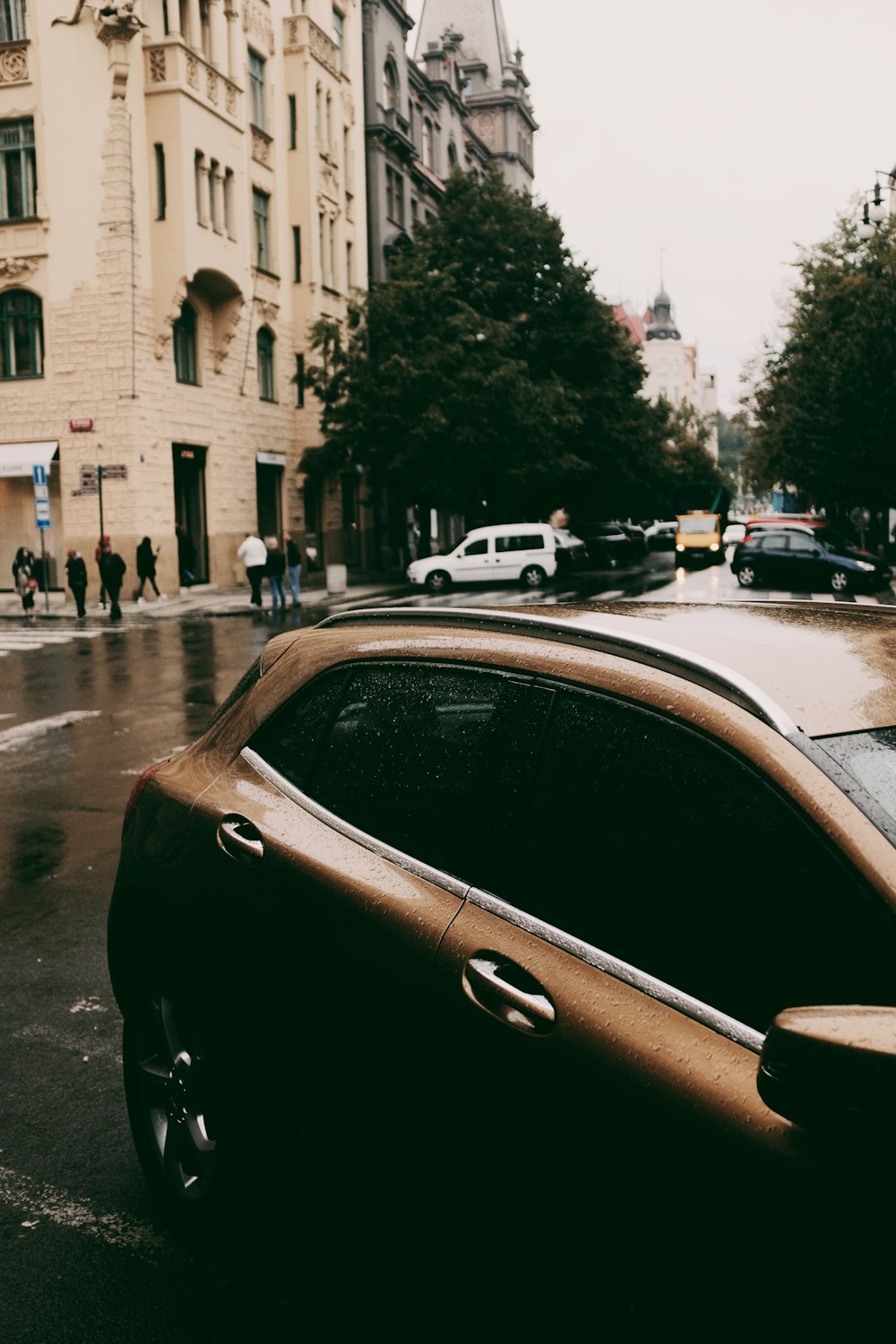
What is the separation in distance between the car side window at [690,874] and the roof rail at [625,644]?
0.10 meters

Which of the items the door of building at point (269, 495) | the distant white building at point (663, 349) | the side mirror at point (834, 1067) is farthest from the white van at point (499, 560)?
the distant white building at point (663, 349)

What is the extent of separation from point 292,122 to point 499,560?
16.5m

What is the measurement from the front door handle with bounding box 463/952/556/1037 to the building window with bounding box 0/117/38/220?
3327 cm

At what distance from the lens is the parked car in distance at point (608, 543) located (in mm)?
47906

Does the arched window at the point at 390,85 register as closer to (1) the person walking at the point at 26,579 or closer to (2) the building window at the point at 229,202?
(2) the building window at the point at 229,202

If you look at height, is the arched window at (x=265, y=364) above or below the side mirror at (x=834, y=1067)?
above

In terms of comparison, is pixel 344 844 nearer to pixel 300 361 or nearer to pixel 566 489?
pixel 300 361

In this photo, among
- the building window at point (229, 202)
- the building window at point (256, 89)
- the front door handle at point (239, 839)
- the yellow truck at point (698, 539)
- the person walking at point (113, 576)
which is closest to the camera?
the front door handle at point (239, 839)

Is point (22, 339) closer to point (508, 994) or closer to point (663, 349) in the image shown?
point (508, 994)

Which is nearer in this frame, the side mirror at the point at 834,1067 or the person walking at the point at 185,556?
the side mirror at the point at 834,1067

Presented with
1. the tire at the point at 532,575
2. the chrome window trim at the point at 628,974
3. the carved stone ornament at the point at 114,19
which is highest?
the carved stone ornament at the point at 114,19

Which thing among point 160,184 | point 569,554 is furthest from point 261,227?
point 569,554

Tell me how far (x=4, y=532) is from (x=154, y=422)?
477cm

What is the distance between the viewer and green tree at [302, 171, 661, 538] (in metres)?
38.1
